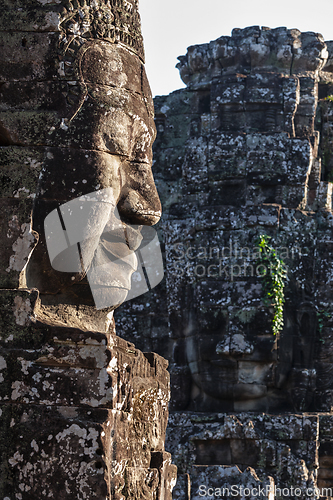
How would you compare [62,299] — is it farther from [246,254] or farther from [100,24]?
[246,254]

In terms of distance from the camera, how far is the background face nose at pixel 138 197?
169 inches

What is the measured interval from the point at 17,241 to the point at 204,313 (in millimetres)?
8469

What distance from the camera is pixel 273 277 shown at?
1184cm

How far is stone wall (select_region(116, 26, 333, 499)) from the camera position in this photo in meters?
11.5

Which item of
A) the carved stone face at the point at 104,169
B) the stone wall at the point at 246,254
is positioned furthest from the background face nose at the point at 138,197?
the stone wall at the point at 246,254

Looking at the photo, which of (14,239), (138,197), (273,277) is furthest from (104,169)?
(273,277)

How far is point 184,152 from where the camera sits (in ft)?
43.7

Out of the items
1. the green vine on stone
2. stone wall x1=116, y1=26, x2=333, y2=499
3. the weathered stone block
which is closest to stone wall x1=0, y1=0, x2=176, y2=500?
the weathered stone block

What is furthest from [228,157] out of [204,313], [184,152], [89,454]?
[89,454]

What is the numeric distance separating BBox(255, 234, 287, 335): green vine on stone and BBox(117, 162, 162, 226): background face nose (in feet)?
24.8

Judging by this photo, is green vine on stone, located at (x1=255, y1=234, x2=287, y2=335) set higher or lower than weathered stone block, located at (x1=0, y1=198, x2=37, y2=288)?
lower

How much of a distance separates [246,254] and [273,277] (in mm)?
611

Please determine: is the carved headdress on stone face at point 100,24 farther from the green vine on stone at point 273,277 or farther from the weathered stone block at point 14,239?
the green vine on stone at point 273,277

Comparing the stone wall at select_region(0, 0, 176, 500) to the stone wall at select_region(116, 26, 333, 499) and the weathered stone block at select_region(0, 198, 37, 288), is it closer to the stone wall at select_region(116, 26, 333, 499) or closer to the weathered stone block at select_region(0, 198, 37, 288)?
the weathered stone block at select_region(0, 198, 37, 288)
